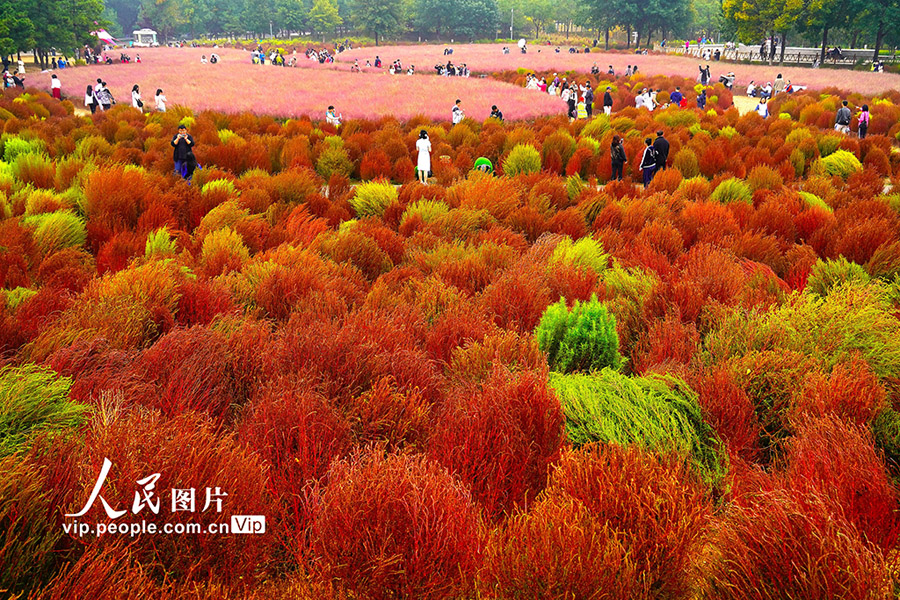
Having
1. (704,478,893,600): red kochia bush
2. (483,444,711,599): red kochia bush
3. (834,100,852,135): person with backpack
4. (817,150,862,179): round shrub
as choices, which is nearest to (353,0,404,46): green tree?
(834,100,852,135): person with backpack

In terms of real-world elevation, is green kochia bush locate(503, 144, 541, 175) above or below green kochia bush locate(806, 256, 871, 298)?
above

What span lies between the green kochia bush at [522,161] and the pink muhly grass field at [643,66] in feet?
81.3

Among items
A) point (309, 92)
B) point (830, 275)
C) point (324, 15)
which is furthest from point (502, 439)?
point (324, 15)

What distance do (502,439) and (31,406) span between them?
2.29m

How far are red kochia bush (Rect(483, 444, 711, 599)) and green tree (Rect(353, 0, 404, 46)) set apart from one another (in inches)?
3317

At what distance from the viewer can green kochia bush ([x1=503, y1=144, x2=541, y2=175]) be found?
39.0 ft

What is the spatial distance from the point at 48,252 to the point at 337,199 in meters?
4.43

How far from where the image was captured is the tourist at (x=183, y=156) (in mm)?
10234

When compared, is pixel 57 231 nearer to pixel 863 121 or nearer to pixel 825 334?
pixel 825 334

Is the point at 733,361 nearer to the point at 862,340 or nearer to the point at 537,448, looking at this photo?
the point at 862,340

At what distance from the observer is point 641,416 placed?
9.95ft

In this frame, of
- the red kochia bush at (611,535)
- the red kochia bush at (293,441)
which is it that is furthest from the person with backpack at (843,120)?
the red kochia bush at (293,441)

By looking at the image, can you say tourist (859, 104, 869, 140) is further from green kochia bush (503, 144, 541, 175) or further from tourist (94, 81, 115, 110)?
tourist (94, 81, 115, 110)

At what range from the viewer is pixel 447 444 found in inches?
108
